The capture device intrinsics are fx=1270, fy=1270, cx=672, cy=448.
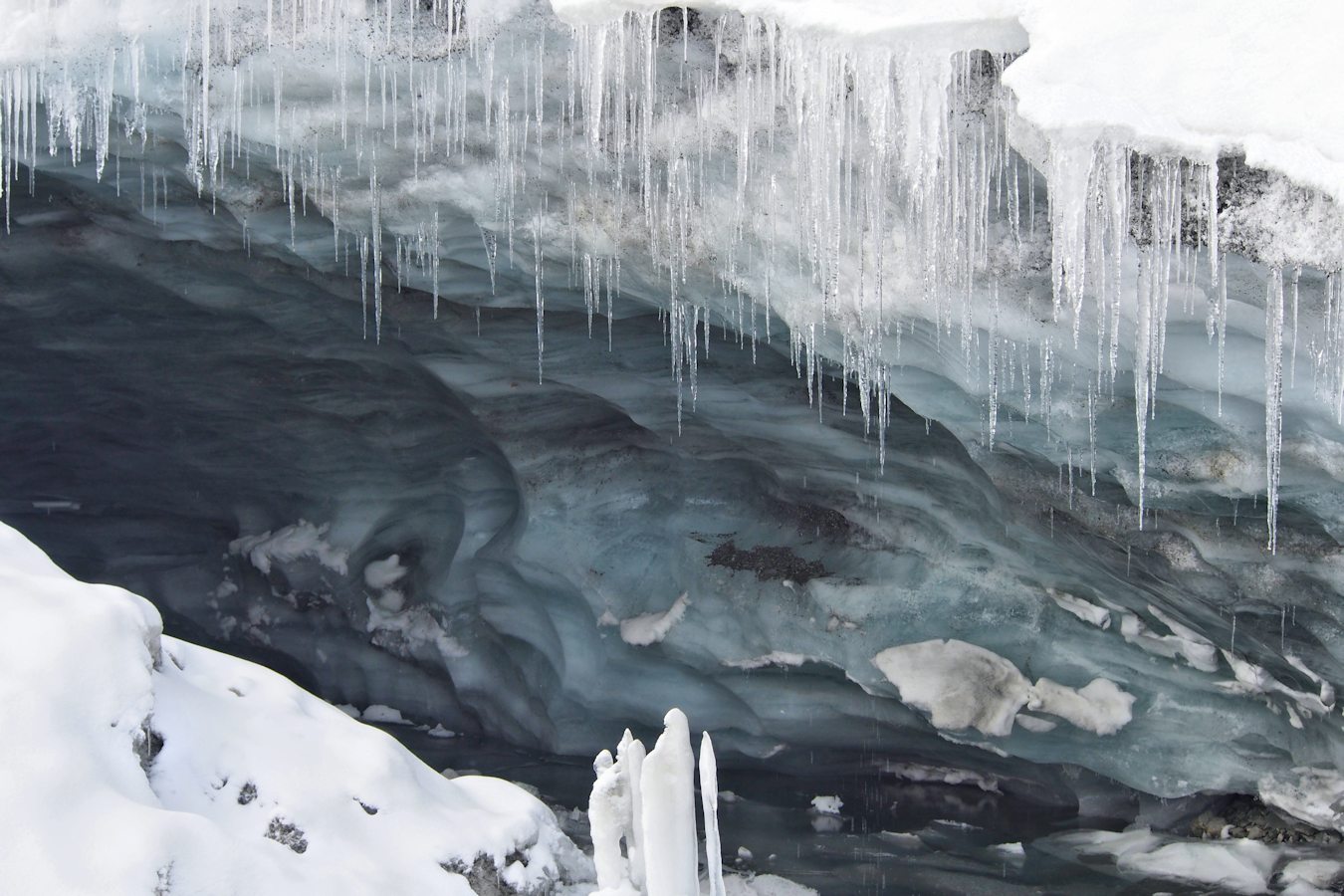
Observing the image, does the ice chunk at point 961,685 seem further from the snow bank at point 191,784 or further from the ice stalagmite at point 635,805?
the ice stalagmite at point 635,805

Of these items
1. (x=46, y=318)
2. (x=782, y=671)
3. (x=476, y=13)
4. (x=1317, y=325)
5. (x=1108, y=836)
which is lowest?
(x=1108, y=836)

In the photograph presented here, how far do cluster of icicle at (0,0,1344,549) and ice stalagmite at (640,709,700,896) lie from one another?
2347 millimetres

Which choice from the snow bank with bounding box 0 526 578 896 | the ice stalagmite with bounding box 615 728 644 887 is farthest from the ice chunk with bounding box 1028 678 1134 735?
the ice stalagmite with bounding box 615 728 644 887

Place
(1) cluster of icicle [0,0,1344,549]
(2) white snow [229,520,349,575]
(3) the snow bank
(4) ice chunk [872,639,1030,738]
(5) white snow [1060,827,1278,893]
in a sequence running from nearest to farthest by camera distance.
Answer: (3) the snow bank → (1) cluster of icicle [0,0,1344,549] → (5) white snow [1060,827,1278,893] → (4) ice chunk [872,639,1030,738] → (2) white snow [229,520,349,575]

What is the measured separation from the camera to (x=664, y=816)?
3689mm

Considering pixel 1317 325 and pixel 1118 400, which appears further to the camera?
pixel 1118 400

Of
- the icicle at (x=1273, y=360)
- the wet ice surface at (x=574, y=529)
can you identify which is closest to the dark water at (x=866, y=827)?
the wet ice surface at (x=574, y=529)

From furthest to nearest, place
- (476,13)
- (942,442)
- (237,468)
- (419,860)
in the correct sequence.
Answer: (237,468), (942,442), (476,13), (419,860)

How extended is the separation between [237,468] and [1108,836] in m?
7.51

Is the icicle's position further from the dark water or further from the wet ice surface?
the dark water

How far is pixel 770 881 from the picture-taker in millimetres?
7332

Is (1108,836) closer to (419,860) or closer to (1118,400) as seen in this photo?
(1118,400)

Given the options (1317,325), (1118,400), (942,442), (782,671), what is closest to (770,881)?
(782,671)

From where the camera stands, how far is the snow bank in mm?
3475
